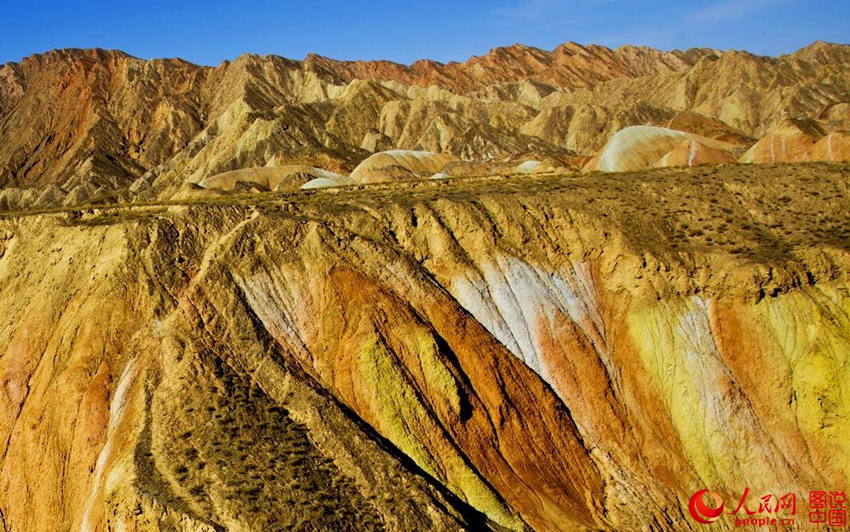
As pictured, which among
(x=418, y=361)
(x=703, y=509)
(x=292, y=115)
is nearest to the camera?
(x=418, y=361)

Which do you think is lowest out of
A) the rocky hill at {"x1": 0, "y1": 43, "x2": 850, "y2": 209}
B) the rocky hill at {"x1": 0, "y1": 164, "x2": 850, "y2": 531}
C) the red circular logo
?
the red circular logo

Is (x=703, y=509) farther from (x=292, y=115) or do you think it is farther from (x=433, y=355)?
(x=292, y=115)

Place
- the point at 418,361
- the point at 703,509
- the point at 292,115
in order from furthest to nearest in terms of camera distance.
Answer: the point at 292,115
the point at 703,509
the point at 418,361

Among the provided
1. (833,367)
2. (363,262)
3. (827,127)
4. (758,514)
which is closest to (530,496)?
(758,514)

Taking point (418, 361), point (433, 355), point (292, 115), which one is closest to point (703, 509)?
point (433, 355)

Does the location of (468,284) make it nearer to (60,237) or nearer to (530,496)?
(530,496)

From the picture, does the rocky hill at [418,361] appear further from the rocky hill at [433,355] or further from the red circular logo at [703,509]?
the red circular logo at [703,509]

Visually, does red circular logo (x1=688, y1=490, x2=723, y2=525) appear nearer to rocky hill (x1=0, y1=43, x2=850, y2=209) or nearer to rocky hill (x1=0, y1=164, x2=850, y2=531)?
rocky hill (x1=0, y1=164, x2=850, y2=531)

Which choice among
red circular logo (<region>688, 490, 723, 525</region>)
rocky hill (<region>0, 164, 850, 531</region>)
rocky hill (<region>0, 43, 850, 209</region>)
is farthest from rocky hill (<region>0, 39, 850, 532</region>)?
rocky hill (<region>0, 43, 850, 209</region>)

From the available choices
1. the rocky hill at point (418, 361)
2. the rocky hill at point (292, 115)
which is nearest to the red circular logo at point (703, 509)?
the rocky hill at point (418, 361)
